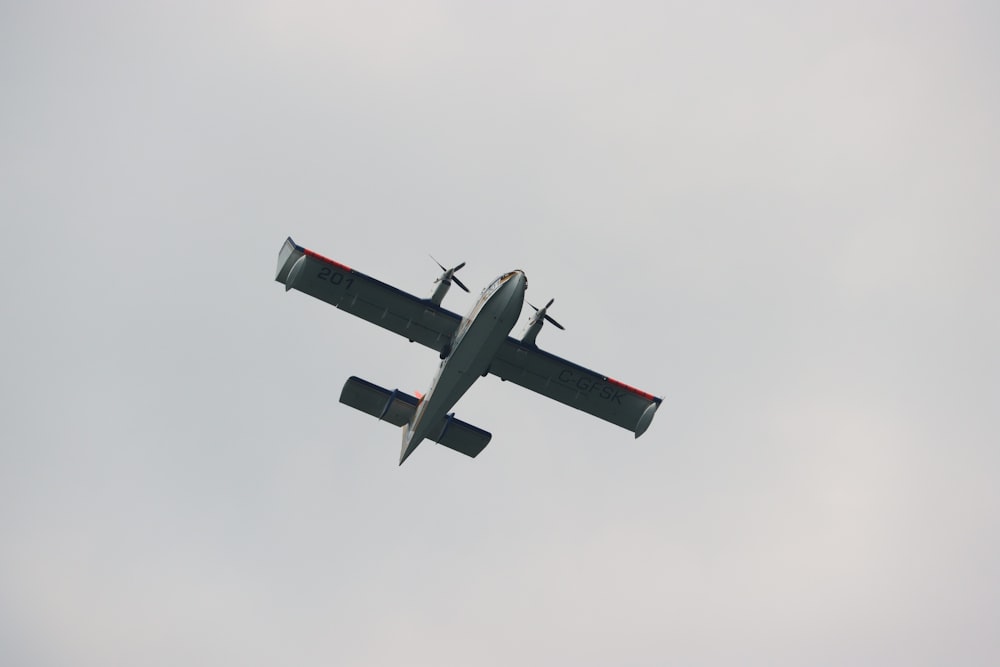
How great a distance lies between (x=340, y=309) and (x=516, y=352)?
664 centimetres

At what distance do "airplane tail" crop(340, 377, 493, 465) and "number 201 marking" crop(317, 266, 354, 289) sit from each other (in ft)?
15.3

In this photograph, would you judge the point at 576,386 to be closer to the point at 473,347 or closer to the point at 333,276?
the point at 473,347

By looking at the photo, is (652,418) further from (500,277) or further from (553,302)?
(500,277)

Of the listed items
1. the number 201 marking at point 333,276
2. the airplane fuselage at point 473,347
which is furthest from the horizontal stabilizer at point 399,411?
the number 201 marking at point 333,276

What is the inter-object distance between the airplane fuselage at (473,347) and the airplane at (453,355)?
0.12 feet

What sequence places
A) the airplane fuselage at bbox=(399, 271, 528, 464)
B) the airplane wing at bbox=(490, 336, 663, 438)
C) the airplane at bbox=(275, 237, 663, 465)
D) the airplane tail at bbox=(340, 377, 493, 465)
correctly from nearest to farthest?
the airplane fuselage at bbox=(399, 271, 528, 464) → the airplane at bbox=(275, 237, 663, 465) → the airplane wing at bbox=(490, 336, 663, 438) → the airplane tail at bbox=(340, 377, 493, 465)

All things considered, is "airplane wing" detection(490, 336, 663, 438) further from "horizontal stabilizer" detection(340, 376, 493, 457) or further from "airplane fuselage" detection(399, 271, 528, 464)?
"horizontal stabilizer" detection(340, 376, 493, 457)

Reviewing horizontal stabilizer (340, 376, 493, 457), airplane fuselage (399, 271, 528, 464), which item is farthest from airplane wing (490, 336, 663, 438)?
horizontal stabilizer (340, 376, 493, 457)

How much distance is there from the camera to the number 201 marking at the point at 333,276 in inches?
1246

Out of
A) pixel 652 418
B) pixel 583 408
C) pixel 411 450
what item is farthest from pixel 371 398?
pixel 652 418

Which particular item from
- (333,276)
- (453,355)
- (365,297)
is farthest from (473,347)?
(333,276)

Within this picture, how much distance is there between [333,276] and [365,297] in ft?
4.51

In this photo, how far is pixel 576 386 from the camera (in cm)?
3412

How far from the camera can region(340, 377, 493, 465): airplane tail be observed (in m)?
34.9
